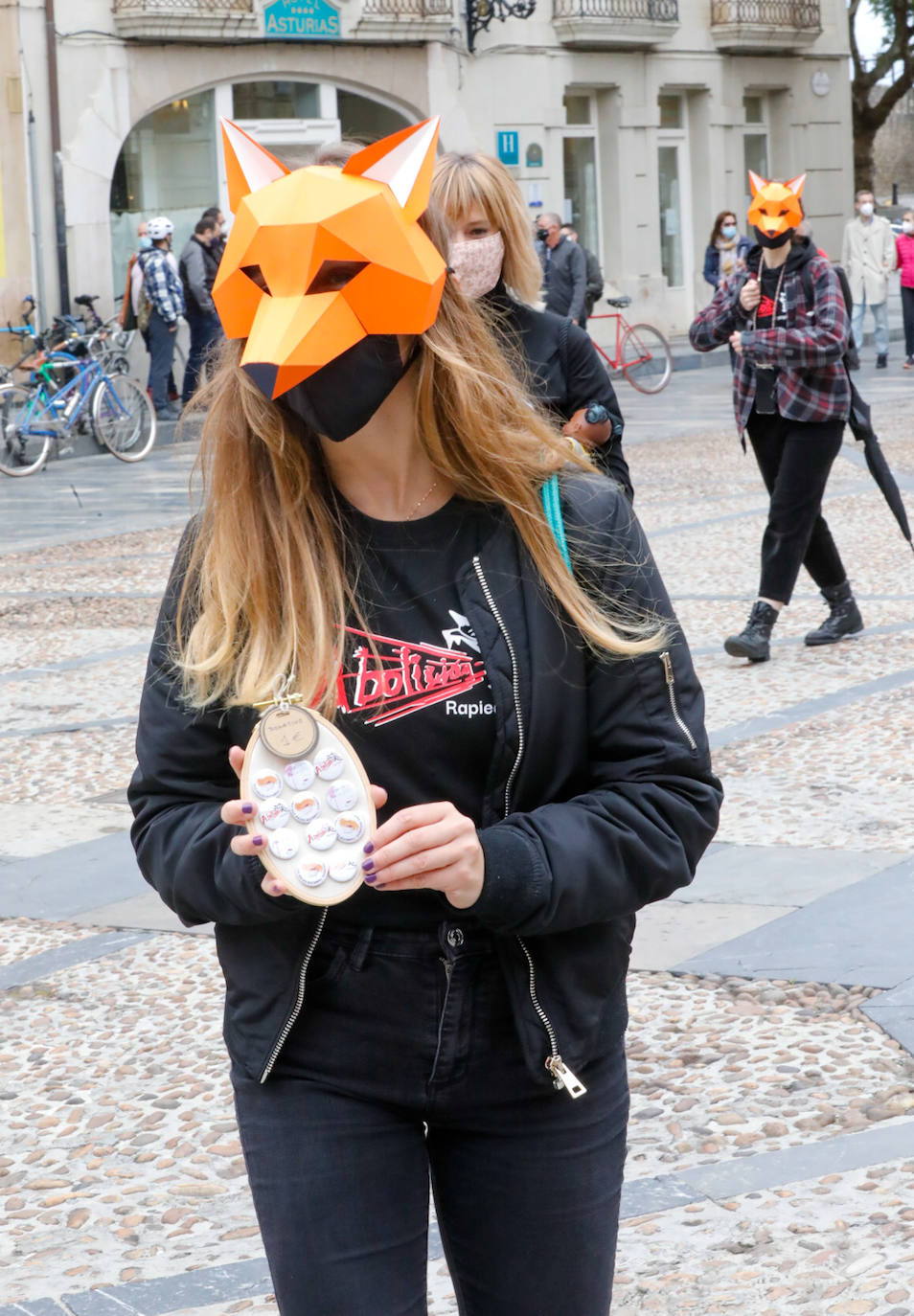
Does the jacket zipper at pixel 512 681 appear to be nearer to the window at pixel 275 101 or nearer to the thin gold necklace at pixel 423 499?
the thin gold necklace at pixel 423 499

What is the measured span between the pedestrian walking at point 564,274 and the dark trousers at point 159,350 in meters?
3.79

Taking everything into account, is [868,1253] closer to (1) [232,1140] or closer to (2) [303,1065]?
(1) [232,1140]

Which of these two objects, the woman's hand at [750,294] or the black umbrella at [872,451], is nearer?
the woman's hand at [750,294]

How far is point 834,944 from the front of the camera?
14.1 feet

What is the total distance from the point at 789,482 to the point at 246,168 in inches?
218

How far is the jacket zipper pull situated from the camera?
1.85m

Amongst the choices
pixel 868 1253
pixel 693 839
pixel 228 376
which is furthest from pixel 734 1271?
pixel 228 376

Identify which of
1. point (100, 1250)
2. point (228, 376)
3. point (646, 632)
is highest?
point (228, 376)

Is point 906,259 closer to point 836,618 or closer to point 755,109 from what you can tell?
point 755,109

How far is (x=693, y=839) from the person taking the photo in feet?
6.30

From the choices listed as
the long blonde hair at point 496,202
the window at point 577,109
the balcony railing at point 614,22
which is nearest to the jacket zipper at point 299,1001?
the long blonde hair at point 496,202

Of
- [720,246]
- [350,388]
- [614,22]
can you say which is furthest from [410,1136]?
[614,22]

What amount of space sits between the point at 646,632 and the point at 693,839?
0.22 metres

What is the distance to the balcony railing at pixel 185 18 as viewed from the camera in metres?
22.2
